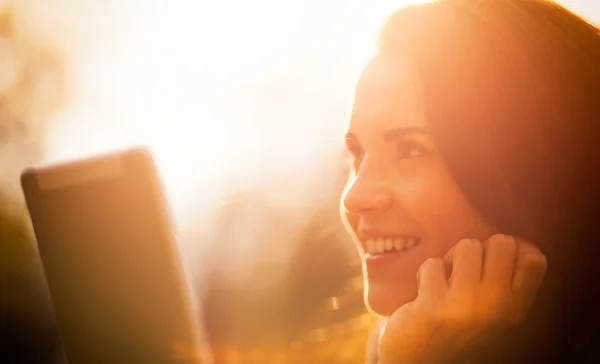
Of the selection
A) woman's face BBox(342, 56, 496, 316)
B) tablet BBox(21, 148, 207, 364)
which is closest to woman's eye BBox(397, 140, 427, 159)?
woman's face BBox(342, 56, 496, 316)

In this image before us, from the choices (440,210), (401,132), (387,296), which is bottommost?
(387,296)

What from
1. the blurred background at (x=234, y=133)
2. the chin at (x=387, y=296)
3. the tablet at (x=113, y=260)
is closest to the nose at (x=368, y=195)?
the chin at (x=387, y=296)

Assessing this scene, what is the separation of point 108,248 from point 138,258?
0.12ft

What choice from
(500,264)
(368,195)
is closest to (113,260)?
(368,195)

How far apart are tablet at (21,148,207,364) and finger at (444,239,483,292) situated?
317 millimetres

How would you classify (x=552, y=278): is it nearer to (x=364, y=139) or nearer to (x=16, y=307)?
(x=364, y=139)

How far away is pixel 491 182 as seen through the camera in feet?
2.27

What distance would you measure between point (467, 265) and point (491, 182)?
4.3 inches

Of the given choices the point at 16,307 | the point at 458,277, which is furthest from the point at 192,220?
the point at 458,277

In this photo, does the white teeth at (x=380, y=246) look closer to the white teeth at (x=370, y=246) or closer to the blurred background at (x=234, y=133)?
the white teeth at (x=370, y=246)

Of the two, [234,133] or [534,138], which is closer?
[534,138]

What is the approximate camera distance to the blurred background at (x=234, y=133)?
60.8 inches

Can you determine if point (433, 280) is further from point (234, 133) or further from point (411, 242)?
point (234, 133)

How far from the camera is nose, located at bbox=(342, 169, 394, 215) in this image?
73 centimetres
